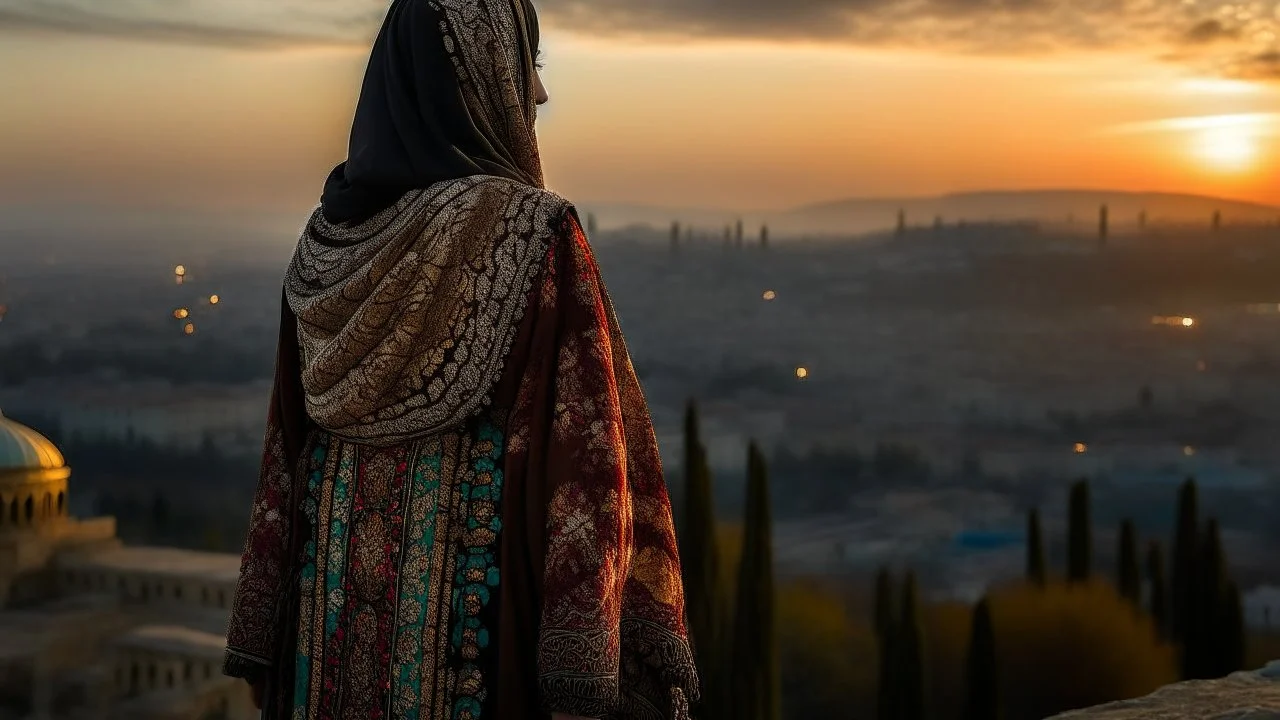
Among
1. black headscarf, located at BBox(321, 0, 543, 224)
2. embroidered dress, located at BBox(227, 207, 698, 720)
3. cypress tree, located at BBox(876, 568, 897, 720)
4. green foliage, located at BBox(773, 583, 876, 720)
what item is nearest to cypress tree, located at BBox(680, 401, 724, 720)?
green foliage, located at BBox(773, 583, 876, 720)

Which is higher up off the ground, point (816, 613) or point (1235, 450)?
point (1235, 450)

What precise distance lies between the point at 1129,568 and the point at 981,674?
1847mm

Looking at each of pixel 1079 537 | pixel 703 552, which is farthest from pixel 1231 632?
pixel 703 552

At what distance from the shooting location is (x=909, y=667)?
11.5 m

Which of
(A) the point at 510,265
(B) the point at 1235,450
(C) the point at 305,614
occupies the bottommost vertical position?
(B) the point at 1235,450

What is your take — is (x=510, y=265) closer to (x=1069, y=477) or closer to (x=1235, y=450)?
(x=1235, y=450)

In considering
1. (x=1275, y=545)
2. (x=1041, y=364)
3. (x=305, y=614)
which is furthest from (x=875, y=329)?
(x=305, y=614)

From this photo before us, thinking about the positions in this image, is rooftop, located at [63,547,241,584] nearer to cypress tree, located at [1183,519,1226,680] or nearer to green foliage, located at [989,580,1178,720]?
green foliage, located at [989,580,1178,720]

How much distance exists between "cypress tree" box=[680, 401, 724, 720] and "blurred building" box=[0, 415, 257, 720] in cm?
398

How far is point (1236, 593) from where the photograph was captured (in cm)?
1065

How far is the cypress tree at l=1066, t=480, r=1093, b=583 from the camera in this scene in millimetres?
12031

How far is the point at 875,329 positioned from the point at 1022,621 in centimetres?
429

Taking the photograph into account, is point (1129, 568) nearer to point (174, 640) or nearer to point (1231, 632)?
point (1231, 632)

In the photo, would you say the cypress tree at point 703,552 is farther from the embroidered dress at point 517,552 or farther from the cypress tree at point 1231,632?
the embroidered dress at point 517,552
